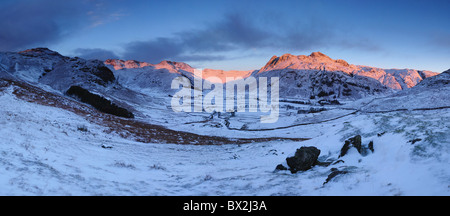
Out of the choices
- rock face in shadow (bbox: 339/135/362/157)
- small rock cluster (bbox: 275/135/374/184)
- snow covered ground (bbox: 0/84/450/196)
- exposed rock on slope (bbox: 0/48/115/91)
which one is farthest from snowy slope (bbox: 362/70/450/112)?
exposed rock on slope (bbox: 0/48/115/91)

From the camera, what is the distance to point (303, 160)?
35.7 feet

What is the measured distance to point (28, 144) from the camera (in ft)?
37.1

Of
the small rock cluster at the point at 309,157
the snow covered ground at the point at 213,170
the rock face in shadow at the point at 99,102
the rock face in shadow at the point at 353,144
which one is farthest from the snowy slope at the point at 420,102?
the rock face in shadow at the point at 99,102

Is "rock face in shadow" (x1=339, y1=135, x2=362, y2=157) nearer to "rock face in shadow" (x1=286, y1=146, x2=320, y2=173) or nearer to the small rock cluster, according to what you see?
the small rock cluster

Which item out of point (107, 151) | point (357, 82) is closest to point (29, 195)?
point (107, 151)

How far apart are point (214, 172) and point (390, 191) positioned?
7658 mm

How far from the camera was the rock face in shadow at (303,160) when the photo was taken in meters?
10.8

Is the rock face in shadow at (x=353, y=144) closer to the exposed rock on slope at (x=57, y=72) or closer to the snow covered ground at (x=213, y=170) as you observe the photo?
the snow covered ground at (x=213, y=170)

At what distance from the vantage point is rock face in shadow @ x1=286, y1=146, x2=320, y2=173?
1082cm

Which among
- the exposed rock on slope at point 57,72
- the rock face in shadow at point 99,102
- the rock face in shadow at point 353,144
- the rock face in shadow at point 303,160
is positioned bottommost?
the rock face in shadow at point 303,160

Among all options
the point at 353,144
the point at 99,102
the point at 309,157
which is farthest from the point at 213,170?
the point at 99,102

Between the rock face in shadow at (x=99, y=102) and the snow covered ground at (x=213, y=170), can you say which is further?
the rock face in shadow at (x=99, y=102)

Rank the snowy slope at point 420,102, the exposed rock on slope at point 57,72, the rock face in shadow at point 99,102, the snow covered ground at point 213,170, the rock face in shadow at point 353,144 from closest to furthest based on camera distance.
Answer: the snow covered ground at point 213,170 < the rock face in shadow at point 353,144 < the rock face in shadow at point 99,102 < the snowy slope at point 420,102 < the exposed rock on slope at point 57,72
